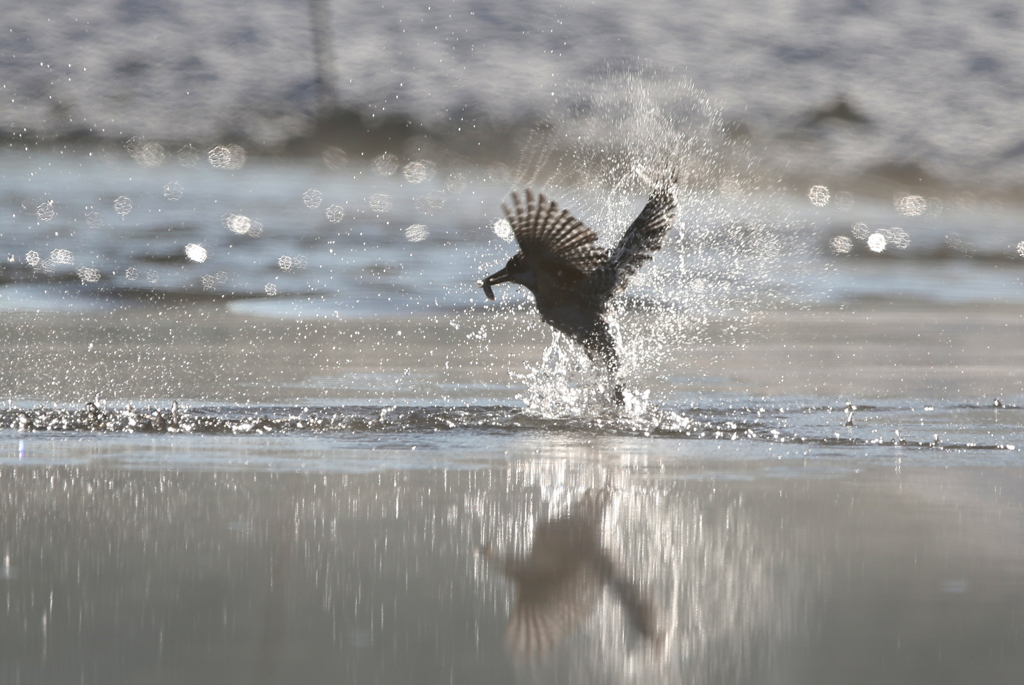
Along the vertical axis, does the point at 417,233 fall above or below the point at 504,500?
above

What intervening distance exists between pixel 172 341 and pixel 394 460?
229 inches

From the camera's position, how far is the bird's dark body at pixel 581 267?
844 centimetres

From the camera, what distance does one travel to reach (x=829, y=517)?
4754 mm

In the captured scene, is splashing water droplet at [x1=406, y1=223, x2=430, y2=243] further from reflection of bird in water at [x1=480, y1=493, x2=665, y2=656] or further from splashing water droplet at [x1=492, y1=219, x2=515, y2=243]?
reflection of bird in water at [x1=480, y1=493, x2=665, y2=656]

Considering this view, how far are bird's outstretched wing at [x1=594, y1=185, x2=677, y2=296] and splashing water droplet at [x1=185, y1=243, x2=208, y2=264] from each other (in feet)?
28.9

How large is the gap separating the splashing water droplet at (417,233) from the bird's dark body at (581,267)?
30.4 ft

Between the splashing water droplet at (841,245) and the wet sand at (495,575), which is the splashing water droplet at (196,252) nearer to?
the splashing water droplet at (841,245)

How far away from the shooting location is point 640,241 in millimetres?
8539

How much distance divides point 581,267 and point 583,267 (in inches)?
0.6

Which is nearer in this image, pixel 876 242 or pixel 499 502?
pixel 499 502

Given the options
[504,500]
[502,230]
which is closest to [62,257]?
[502,230]

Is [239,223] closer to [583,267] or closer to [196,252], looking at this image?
[196,252]

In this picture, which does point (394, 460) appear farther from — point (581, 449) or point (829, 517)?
point (829, 517)

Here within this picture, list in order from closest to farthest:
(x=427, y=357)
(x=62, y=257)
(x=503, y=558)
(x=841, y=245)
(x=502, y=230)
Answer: (x=503, y=558), (x=427, y=357), (x=62, y=257), (x=502, y=230), (x=841, y=245)
